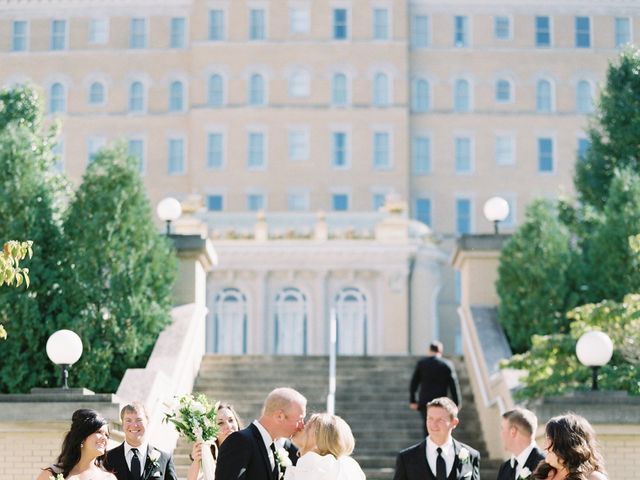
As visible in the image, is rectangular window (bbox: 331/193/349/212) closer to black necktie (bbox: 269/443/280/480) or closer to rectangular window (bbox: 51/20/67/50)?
rectangular window (bbox: 51/20/67/50)

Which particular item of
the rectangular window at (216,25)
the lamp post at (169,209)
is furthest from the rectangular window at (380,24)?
the lamp post at (169,209)

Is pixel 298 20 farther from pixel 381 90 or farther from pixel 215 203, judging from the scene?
pixel 215 203

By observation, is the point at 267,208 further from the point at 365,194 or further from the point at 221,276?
the point at 221,276

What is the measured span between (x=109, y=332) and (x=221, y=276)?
23.0m

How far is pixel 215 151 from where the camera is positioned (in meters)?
62.7

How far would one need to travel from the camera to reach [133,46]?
65.8 metres

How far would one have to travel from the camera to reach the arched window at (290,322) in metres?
43.2

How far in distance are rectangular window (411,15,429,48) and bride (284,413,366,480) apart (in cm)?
5815

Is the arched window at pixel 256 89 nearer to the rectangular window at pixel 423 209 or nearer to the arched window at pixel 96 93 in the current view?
the arched window at pixel 96 93

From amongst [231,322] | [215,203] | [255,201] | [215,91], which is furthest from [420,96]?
[231,322]

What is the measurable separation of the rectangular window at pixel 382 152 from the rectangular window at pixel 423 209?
237 cm

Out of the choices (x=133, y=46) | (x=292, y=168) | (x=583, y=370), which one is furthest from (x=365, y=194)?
(x=583, y=370)

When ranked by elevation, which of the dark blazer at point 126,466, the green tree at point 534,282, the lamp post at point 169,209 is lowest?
the dark blazer at point 126,466

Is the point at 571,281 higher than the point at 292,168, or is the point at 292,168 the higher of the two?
the point at 292,168
